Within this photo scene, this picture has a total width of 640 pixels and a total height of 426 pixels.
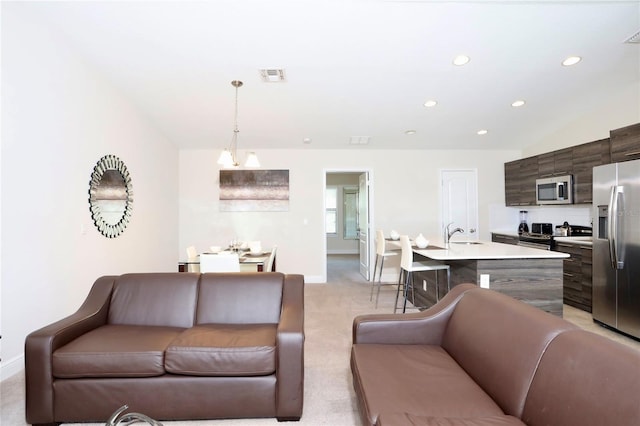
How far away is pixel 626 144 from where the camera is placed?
3256mm

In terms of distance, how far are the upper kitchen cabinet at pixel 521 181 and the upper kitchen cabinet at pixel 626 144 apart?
1.59 metres

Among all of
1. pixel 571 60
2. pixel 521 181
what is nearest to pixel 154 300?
pixel 571 60

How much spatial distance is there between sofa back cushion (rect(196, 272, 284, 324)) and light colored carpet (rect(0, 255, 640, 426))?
607 mm

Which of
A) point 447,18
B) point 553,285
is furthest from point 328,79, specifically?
point 553,285

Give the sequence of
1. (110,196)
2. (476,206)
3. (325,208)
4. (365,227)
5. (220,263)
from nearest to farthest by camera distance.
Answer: (220,263)
(110,196)
(325,208)
(476,206)
(365,227)

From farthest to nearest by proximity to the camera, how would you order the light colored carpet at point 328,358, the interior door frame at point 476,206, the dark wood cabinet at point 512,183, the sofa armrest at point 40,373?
the interior door frame at point 476,206 < the dark wood cabinet at point 512,183 < the light colored carpet at point 328,358 < the sofa armrest at point 40,373

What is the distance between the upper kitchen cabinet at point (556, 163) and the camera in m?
4.34

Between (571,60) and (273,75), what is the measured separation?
320 centimetres

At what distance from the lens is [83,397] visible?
5.79ft

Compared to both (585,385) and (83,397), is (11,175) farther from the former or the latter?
(585,385)

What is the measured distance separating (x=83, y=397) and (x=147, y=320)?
595mm

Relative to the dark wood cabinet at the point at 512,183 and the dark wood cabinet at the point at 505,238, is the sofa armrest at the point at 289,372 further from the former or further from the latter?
the dark wood cabinet at the point at 512,183

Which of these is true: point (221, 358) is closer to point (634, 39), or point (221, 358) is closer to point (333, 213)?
point (634, 39)

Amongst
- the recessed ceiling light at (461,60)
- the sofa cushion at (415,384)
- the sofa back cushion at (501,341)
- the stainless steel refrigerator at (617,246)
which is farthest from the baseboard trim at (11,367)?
the stainless steel refrigerator at (617,246)
